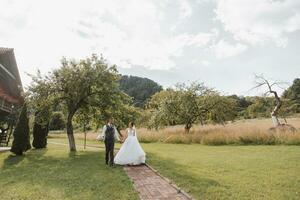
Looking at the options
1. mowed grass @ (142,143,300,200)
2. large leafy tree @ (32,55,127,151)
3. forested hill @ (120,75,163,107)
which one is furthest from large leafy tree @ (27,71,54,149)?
forested hill @ (120,75,163,107)

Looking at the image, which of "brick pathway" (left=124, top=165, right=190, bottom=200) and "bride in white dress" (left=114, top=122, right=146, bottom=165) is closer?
"brick pathway" (left=124, top=165, right=190, bottom=200)

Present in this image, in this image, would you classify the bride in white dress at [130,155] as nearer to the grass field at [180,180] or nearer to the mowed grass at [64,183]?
the grass field at [180,180]

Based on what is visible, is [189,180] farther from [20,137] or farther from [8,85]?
[8,85]

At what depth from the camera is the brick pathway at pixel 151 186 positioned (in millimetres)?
8159

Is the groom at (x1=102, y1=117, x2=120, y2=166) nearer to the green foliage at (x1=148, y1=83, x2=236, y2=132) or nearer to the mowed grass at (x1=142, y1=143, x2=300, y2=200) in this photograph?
the mowed grass at (x1=142, y1=143, x2=300, y2=200)

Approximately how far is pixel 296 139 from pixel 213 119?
1765cm

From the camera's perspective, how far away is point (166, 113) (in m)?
38.0

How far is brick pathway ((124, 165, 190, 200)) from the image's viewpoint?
8159mm

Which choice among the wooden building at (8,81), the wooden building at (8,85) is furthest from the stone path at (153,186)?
the wooden building at (8,81)

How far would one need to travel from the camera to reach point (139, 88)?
99125 millimetres

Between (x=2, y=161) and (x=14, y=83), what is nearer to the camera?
(x=2, y=161)

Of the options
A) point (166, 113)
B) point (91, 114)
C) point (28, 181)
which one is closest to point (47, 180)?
point (28, 181)

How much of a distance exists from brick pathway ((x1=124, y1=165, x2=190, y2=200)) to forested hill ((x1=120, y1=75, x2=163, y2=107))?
77.7 m

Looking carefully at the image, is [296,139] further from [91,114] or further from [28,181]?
[28,181]
